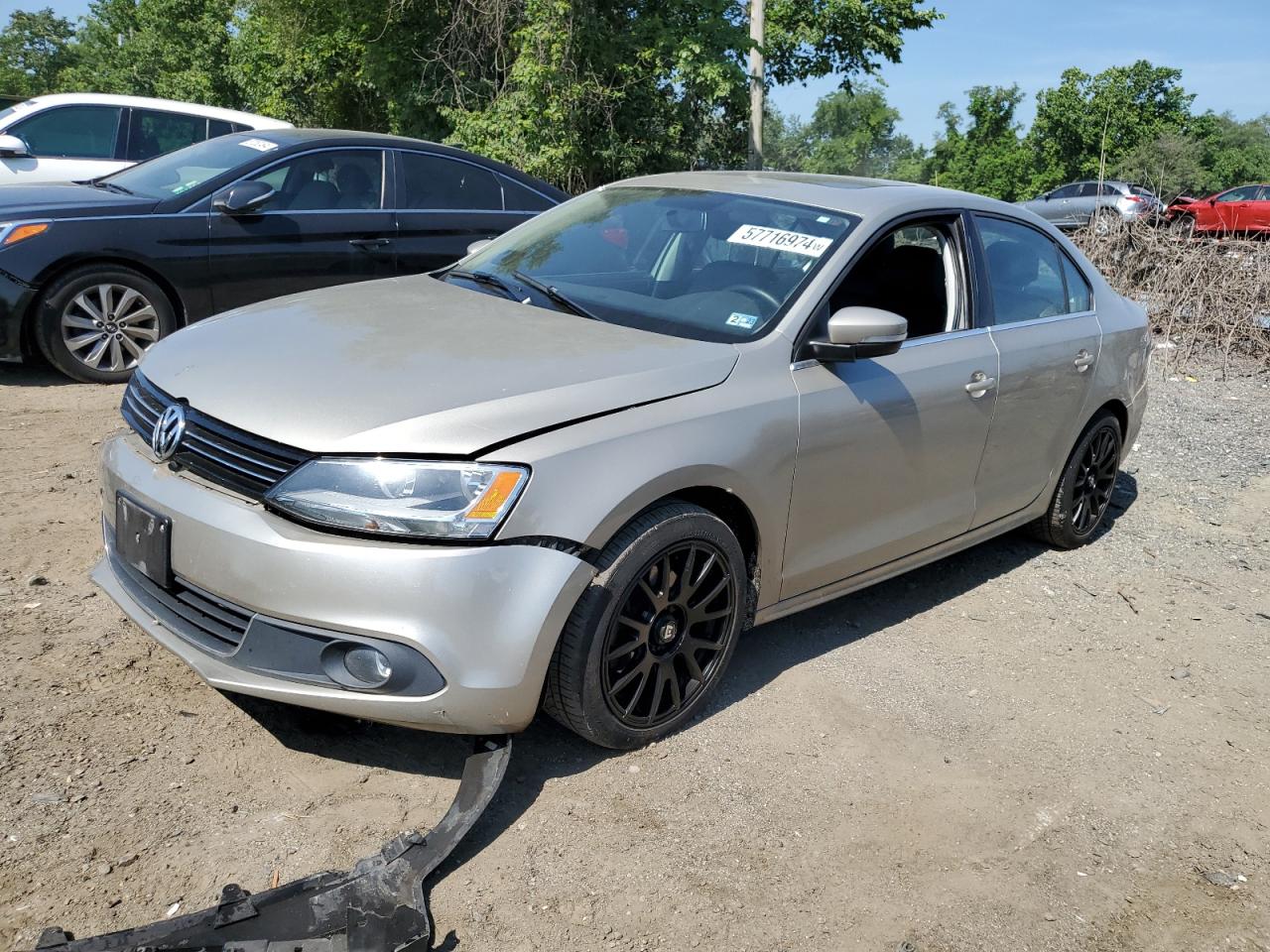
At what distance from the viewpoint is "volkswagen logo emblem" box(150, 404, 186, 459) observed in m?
3.09

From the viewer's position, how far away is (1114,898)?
9.75 ft

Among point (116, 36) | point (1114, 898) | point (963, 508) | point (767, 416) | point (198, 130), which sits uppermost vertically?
point (116, 36)

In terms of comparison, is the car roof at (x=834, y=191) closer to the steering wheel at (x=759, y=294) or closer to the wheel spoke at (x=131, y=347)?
the steering wheel at (x=759, y=294)

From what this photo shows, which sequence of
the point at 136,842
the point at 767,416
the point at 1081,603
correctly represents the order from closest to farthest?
1. the point at 136,842
2. the point at 767,416
3. the point at 1081,603

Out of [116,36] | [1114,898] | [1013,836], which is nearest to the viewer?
[1114,898]

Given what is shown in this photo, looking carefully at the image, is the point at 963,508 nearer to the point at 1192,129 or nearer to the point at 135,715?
the point at 135,715

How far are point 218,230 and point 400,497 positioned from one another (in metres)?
4.86

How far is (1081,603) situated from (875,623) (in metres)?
1.11

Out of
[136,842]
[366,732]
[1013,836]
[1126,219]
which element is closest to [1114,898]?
[1013,836]

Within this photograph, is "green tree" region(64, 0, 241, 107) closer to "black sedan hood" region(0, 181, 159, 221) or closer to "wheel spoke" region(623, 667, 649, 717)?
"black sedan hood" region(0, 181, 159, 221)

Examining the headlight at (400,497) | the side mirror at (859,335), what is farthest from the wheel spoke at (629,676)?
the side mirror at (859,335)

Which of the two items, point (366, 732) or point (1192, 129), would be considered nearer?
point (366, 732)

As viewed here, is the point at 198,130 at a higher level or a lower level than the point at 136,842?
higher

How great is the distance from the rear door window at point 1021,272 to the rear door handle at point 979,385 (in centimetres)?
31
